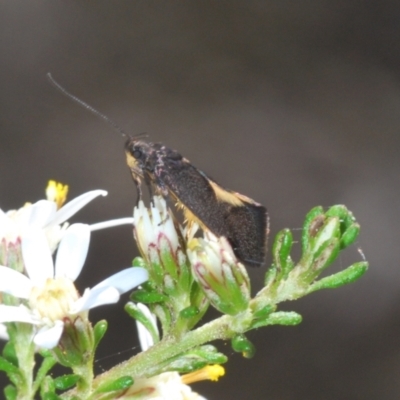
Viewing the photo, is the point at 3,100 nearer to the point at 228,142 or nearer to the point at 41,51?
the point at 41,51

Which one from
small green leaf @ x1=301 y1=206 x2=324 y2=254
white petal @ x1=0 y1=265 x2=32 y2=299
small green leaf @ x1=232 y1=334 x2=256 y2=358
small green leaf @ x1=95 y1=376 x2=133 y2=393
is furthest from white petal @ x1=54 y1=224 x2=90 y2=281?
small green leaf @ x1=301 y1=206 x2=324 y2=254

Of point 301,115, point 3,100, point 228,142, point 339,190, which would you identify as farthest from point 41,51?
point 339,190

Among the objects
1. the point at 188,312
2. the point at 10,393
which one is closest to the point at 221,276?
the point at 188,312

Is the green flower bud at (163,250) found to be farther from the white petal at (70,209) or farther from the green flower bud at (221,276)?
the white petal at (70,209)

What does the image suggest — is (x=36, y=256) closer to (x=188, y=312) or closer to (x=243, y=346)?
(x=188, y=312)

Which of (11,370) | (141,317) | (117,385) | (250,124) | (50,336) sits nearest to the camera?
(50,336)

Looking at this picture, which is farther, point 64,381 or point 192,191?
point 192,191

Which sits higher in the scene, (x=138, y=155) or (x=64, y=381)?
(x=138, y=155)
